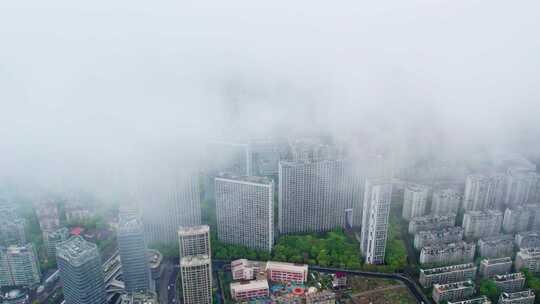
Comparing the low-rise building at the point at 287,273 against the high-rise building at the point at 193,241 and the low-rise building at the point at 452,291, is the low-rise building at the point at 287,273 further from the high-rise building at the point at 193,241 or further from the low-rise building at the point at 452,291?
the low-rise building at the point at 452,291

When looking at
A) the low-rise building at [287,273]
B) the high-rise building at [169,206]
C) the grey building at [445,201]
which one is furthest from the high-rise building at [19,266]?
the grey building at [445,201]

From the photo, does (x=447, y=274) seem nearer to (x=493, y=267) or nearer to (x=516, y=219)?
(x=493, y=267)

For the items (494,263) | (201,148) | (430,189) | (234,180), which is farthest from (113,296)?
(430,189)

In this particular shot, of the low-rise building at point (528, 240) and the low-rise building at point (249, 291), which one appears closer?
the low-rise building at point (249, 291)

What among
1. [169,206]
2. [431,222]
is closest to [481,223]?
[431,222]

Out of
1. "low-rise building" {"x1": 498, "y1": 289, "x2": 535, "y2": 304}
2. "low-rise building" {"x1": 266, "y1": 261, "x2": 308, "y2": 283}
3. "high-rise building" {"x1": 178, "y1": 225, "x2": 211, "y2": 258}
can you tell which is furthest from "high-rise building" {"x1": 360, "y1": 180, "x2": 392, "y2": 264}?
"high-rise building" {"x1": 178, "y1": 225, "x2": 211, "y2": 258}

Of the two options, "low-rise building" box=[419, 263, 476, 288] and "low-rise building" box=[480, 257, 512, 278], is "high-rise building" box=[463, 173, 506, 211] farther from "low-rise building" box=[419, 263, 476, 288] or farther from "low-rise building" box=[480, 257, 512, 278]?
"low-rise building" box=[419, 263, 476, 288]
